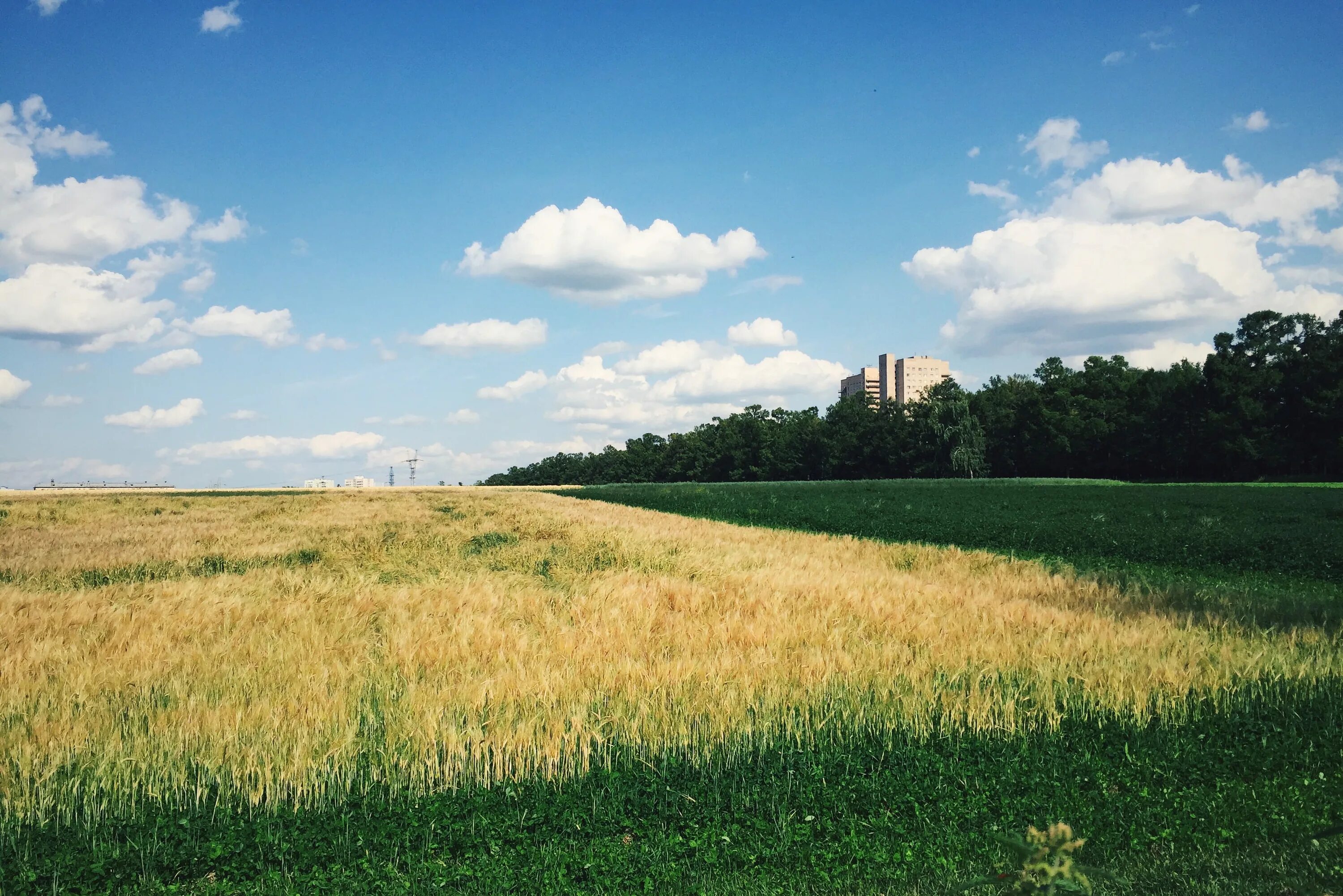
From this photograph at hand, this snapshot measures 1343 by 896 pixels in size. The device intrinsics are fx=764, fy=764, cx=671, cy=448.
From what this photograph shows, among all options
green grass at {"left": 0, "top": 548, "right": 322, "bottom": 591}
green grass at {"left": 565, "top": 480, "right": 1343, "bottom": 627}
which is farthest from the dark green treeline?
green grass at {"left": 0, "top": 548, "right": 322, "bottom": 591}

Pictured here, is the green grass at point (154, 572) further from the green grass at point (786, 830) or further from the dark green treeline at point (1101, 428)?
the dark green treeline at point (1101, 428)

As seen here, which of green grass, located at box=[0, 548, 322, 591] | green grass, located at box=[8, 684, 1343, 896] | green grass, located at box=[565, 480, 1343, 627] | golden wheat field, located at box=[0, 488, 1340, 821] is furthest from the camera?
green grass, located at box=[0, 548, 322, 591]

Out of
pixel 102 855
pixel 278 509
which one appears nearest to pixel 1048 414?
pixel 278 509

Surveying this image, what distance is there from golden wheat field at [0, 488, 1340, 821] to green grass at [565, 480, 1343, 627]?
2937 mm

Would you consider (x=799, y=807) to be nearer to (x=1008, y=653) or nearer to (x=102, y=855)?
(x=1008, y=653)

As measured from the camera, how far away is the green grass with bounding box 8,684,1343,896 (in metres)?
4.84

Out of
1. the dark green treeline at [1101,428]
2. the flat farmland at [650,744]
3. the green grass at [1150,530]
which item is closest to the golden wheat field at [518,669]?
the flat farmland at [650,744]

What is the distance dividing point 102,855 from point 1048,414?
105 metres

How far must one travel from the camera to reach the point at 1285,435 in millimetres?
71062

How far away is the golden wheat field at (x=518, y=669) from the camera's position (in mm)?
5988

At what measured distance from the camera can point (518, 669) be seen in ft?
25.4

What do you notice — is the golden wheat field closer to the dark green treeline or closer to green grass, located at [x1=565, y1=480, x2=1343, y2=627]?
green grass, located at [x1=565, y1=480, x2=1343, y2=627]

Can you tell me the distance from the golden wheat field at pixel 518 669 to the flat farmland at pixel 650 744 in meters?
0.04

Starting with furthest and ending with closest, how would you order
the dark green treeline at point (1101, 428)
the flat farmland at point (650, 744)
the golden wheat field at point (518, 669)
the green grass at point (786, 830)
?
the dark green treeline at point (1101, 428) < the golden wheat field at point (518, 669) < the flat farmland at point (650, 744) < the green grass at point (786, 830)
